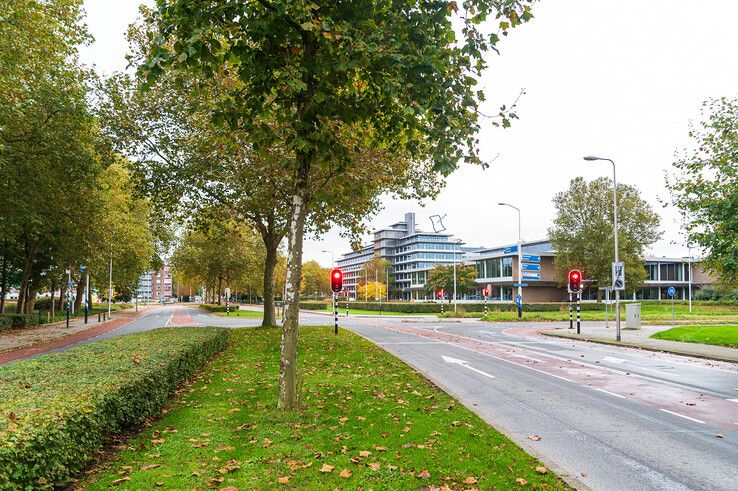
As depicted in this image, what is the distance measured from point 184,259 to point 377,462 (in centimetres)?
6077

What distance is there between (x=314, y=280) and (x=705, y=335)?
4455 inches

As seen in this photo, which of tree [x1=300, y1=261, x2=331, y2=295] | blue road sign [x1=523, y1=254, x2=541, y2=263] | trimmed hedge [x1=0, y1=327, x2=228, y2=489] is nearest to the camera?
trimmed hedge [x1=0, y1=327, x2=228, y2=489]

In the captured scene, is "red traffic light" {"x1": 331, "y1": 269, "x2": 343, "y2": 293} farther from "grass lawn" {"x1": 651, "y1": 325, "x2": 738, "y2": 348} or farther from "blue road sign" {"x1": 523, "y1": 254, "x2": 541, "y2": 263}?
"blue road sign" {"x1": 523, "y1": 254, "x2": 541, "y2": 263}

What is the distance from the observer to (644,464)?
20.4 feet

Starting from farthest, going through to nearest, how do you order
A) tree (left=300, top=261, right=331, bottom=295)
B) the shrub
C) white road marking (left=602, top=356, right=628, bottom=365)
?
tree (left=300, top=261, right=331, bottom=295)
the shrub
white road marking (left=602, top=356, right=628, bottom=365)

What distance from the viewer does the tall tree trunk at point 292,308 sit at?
785 cm

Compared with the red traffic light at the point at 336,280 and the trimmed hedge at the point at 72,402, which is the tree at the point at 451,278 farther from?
the trimmed hedge at the point at 72,402

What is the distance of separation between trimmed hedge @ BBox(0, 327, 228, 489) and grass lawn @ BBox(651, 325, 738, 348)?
69.0 ft

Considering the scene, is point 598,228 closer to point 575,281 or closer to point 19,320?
point 575,281

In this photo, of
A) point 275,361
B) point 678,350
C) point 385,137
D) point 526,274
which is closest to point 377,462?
point 385,137

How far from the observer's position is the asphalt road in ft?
19.8

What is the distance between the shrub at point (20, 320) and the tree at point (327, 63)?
28703 millimetres

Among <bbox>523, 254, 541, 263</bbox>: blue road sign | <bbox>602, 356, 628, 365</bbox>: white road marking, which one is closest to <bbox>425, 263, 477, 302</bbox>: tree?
<bbox>523, 254, 541, 263</bbox>: blue road sign

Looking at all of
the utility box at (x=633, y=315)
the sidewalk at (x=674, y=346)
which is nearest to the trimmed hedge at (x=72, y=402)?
the sidewalk at (x=674, y=346)
